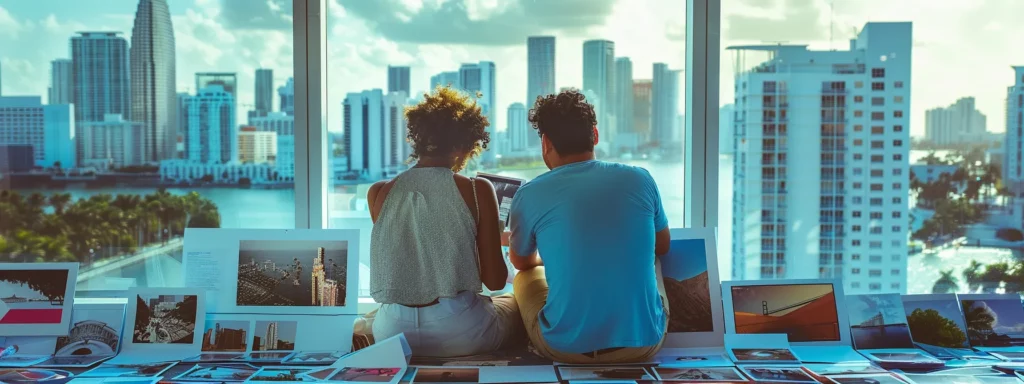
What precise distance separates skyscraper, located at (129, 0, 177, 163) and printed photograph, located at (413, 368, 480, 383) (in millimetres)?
1421

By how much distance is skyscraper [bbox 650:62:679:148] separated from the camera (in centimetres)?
273

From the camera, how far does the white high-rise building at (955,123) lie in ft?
8.91

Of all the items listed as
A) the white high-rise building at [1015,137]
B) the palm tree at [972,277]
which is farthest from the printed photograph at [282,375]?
the white high-rise building at [1015,137]

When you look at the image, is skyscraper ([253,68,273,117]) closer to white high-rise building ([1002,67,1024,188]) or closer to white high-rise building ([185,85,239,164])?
white high-rise building ([185,85,239,164])

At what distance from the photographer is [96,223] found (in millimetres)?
2857

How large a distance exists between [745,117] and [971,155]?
860mm

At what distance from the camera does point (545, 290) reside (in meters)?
2.37

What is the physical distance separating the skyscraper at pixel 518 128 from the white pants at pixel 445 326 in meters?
0.70

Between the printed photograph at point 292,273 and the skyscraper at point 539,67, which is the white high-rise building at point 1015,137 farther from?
the printed photograph at point 292,273

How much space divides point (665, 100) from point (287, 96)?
139 centimetres

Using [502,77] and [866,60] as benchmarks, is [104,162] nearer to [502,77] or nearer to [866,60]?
[502,77]

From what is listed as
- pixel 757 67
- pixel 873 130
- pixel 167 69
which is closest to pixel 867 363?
pixel 873 130

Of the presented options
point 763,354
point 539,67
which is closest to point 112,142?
point 539,67

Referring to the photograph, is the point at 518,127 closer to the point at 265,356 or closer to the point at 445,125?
the point at 445,125
